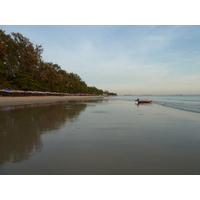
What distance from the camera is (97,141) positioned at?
4.88m

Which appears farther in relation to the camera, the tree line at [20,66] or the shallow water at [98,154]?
the tree line at [20,66]

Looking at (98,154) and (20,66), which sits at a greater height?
(20,66)

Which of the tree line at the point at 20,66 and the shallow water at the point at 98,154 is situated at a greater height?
the tree line at the point at 20,66

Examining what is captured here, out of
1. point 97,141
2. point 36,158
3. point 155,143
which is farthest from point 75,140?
point 155,143

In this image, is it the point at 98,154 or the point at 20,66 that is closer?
the point at 98,154

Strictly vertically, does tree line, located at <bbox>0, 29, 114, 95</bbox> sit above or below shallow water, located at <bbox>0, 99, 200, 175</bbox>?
above

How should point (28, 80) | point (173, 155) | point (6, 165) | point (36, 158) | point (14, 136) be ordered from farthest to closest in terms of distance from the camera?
point (28, 80) → point (14, 136) → point (173, 155) → point (36, 158) → point (6, 165)

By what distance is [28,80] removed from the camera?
40.2 metres

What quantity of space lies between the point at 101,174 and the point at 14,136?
4207mm

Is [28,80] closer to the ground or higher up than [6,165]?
higher up

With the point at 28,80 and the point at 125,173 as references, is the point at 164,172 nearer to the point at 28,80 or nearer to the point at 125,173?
the point at 125,173

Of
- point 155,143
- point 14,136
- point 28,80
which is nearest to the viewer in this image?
point 155,143

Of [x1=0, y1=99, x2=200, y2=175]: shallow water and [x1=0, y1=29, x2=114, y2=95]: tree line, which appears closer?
[x1=0, y1=99, x2=200, y2=175]: shallow water
